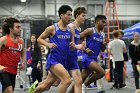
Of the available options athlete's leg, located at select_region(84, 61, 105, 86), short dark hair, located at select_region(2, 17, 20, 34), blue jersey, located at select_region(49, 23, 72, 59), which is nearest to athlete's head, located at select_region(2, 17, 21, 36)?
short dark hair, located at select_region(2, 17, 20, 34)

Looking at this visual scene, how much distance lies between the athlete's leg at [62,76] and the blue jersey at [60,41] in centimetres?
26

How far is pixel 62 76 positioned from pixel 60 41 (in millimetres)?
679

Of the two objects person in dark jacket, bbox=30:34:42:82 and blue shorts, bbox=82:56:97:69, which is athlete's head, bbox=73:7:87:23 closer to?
blue shorts, bbox=82:56:97:69

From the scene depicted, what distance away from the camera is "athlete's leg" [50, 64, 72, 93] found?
722 centimetres

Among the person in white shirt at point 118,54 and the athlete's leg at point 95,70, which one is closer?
the athlete's leg at point 95,70

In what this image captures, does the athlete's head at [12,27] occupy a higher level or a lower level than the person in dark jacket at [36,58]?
higher

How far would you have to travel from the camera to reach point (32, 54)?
1368cm

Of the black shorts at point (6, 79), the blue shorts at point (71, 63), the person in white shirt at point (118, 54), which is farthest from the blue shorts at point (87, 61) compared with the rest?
the person in white shirt at point (118, 54)

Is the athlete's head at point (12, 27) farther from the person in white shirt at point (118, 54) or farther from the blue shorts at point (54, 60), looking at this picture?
the person in white shirt at point (118, 54)

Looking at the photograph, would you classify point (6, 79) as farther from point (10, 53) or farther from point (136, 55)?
point (136, 55)

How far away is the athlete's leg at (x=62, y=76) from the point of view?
23.7 feet

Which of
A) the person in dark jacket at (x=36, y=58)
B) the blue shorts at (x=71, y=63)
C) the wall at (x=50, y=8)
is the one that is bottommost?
the person in dark jacket at (x=36, y=58)

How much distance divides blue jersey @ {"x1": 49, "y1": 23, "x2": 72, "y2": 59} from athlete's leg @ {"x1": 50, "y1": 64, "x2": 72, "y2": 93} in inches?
10.2

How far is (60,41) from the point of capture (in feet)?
24.6
